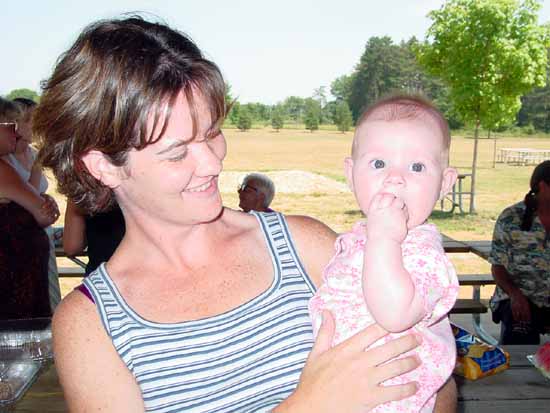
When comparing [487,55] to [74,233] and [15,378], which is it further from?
[15,378]

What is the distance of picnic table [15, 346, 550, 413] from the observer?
2.16 metres

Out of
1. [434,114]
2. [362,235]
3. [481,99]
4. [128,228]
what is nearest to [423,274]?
[362,235]

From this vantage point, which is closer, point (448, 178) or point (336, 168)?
point (448, 178)

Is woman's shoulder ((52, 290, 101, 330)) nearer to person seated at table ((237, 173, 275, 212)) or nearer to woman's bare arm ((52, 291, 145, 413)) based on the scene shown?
woman's bare arm ((52, 291, 145, 413))

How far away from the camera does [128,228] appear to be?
4.95ft

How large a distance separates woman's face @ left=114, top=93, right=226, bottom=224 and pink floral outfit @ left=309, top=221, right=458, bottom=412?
294mm

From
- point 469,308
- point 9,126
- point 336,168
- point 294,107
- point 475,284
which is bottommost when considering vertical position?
point 336,168

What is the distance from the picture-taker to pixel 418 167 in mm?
1295

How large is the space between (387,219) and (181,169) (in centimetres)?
42

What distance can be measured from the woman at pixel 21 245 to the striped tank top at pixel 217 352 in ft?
8.11

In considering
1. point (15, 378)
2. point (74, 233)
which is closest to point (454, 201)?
point (74, 233)

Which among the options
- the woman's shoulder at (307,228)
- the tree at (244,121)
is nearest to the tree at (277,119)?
the tree at (244,121)

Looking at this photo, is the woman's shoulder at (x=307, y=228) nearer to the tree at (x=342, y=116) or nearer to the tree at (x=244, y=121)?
the tree at (x=342, y=116)

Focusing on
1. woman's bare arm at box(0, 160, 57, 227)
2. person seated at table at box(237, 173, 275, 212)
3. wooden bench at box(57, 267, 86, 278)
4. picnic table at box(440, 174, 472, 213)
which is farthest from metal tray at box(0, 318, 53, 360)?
picnic table at box(440, 174, 472, 213)
